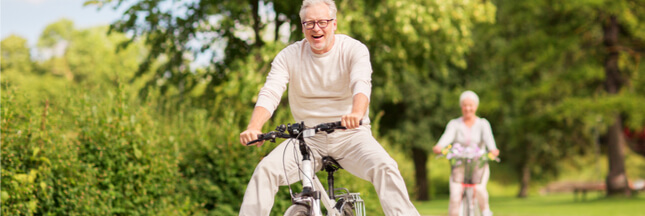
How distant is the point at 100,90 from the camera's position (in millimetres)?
8656

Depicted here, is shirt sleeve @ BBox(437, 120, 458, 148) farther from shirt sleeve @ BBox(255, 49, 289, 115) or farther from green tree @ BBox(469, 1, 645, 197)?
green tree @ BBox(469, 1, 645, 197)

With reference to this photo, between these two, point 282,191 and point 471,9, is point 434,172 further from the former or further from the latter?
point 282,191

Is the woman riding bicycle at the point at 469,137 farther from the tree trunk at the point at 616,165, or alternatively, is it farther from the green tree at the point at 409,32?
the tree trunk at the point at 616,165

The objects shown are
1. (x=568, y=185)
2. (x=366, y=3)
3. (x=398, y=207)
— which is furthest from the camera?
(x=568, y=185)

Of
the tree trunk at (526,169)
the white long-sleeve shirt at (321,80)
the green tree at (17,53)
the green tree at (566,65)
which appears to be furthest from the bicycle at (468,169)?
the green tree at (17,53)

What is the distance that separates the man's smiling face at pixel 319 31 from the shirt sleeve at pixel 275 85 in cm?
23

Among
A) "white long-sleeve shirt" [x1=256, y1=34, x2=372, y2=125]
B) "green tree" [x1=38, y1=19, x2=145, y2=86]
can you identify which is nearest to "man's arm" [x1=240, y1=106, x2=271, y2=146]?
"white long-sleeve shirt" [x1=256, y1=34, x2=372, y2=125]

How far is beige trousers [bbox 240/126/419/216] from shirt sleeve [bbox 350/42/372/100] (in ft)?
1.11

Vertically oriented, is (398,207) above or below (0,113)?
below

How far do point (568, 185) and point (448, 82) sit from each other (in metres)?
24.2

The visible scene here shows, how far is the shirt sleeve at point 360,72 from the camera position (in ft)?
13.5

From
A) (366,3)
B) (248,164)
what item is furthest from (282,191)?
(366,3)

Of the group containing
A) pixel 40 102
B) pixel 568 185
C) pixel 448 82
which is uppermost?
pixel 448 82

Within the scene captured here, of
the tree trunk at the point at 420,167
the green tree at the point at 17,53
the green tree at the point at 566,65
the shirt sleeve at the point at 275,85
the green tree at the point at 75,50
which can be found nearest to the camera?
the shirt sleeve at the point at 275,85
